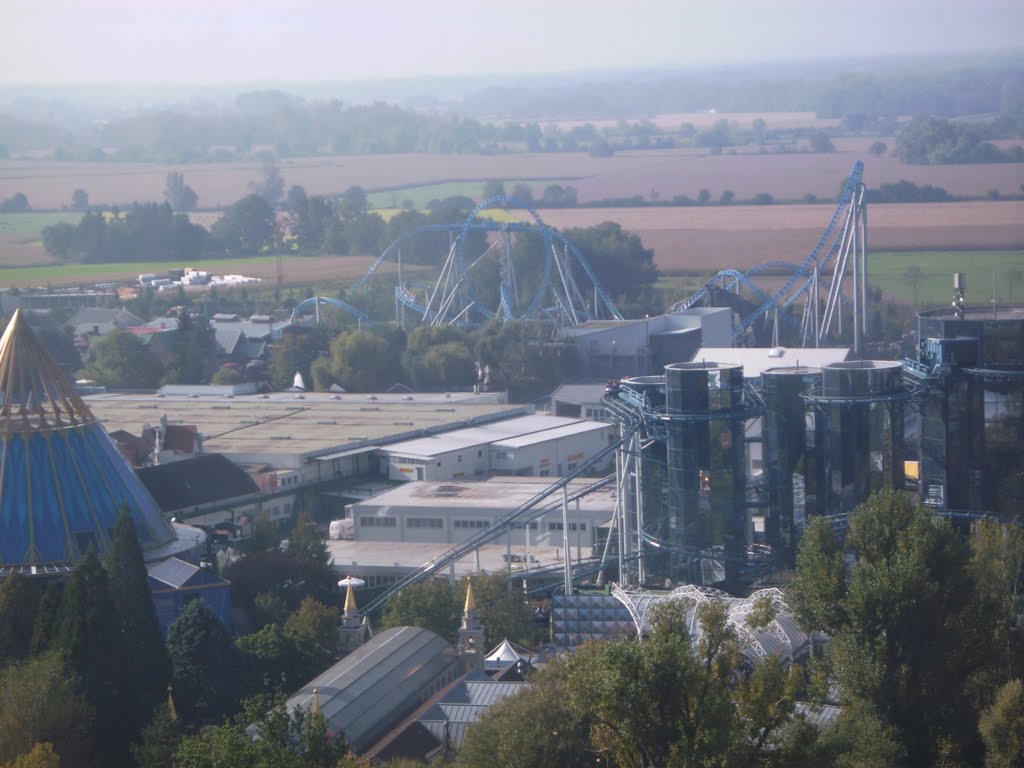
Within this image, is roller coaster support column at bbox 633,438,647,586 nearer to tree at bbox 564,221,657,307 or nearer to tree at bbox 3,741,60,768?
tree at bbox 3,741,60,768

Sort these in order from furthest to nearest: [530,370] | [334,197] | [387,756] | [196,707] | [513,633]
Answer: [334,197] < [530,370] < [513,633] < [196,707] < [387,756]

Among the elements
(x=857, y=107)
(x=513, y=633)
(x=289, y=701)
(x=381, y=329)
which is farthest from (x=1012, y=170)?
(x=289, y=701)

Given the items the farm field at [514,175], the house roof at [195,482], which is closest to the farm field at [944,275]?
the farm field at [514,175]

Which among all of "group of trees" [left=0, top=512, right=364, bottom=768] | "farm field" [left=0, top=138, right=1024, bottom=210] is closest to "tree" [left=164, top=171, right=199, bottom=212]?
"farm field" [left=0, top=138, right=1024, bottom=210]

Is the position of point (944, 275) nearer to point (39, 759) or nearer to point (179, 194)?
point (39, 759)

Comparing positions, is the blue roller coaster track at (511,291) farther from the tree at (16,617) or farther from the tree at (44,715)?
the tree at (44,715)

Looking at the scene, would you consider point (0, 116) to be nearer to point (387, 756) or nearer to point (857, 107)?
point (857, 107)
